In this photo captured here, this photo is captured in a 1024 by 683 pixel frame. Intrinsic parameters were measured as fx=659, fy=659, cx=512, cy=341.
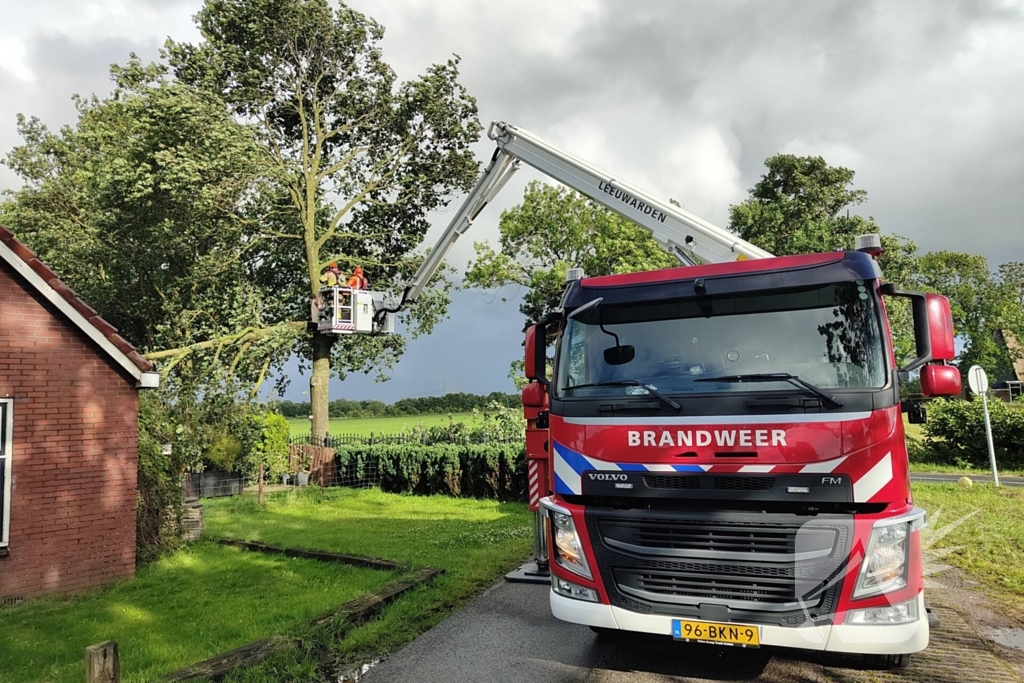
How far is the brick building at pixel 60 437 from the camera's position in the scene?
24.0 feet

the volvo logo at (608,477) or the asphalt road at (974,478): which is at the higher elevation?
the volvo logo at (608,477)

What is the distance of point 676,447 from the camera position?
168 inches

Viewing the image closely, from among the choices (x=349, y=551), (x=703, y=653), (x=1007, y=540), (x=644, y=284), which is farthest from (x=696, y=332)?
(x=1007, y=540)

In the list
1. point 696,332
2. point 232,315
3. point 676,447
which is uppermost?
point 232,315

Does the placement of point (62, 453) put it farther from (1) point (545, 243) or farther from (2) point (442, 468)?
(1) point (545, 243)

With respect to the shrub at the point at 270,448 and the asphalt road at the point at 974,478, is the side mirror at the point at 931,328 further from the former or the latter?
the shrub at the point at 270,448

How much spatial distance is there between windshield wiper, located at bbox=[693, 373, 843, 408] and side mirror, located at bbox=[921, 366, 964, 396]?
84 cm

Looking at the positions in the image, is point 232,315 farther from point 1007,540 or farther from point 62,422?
point 1007,540

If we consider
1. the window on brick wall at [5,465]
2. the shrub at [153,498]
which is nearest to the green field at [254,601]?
the shrub at [153,498]

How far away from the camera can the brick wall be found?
7.34 metres

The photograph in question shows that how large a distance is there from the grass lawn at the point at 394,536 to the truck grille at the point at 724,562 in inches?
94.7

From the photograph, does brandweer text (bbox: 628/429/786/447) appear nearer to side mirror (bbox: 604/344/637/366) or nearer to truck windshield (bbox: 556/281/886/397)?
truck windshield (bbox: 556/281/886/397)

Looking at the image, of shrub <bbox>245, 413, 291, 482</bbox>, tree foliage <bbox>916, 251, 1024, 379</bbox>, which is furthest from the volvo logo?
tree foliage <bbox>916, 251, 1024, 379</bbox>

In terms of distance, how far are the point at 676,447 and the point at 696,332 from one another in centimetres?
85
